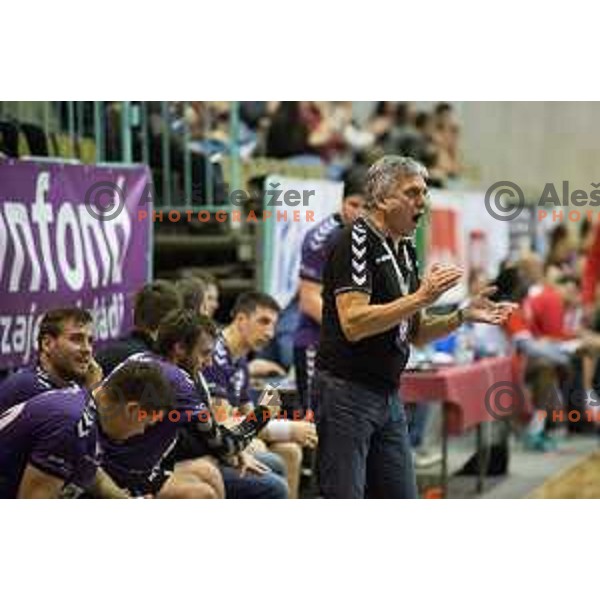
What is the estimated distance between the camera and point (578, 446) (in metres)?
10.1

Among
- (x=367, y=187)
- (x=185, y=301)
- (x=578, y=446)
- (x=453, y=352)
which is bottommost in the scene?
(x=578, y=446)

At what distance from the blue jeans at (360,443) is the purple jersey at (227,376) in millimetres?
1007

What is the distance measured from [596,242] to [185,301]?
5.97ft

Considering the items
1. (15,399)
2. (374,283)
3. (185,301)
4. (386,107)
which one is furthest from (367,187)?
(386,107)

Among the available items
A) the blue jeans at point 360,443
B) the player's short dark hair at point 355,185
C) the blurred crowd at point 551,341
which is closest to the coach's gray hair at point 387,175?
the blue jeans at point 360,443

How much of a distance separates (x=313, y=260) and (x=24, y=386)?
4.72 feet

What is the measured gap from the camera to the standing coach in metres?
4.74

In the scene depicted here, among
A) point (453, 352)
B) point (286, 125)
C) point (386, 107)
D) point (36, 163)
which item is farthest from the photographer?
point (386, 107)

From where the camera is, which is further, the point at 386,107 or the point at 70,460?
the point at 386,107

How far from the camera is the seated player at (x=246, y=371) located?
5.68 metres

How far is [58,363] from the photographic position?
524cm

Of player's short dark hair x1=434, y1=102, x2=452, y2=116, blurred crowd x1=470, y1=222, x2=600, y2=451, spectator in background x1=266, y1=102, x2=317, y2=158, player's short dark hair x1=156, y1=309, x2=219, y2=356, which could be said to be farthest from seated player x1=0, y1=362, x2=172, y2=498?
player's short dark hair x1=434, y1=102, x2=452, y2=116

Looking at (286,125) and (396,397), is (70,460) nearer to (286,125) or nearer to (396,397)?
(396,397)

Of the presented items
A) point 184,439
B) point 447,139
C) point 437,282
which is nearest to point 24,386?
point 184,439
